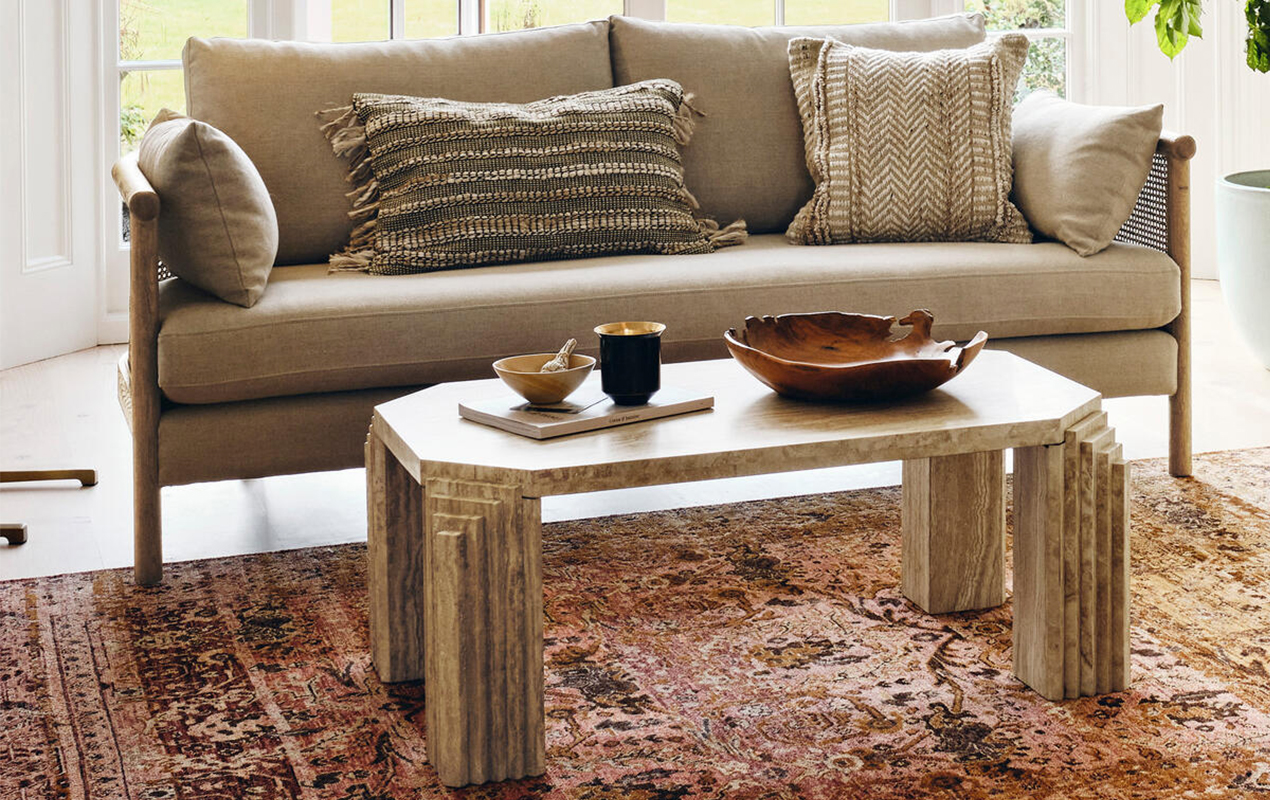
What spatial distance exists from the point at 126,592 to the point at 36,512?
1.82ft

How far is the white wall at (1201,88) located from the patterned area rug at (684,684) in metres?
2.60

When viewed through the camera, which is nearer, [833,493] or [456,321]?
[456,321]

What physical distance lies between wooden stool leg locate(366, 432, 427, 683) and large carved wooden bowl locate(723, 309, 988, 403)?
0.48 meters

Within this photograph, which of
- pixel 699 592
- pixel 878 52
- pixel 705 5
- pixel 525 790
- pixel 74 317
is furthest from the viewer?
pixel 705 5

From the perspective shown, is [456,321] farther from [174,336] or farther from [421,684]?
[421,684]

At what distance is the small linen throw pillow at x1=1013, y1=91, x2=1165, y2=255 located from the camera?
280cm

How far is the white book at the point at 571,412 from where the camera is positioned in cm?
172

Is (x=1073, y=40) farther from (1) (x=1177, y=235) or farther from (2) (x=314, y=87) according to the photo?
(2) (x=314, y=87)

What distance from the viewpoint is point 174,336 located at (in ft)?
7.60

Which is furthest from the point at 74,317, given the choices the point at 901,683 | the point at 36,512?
the point at 901,683

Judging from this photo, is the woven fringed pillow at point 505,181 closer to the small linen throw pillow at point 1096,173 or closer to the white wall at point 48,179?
the small linen throw pillow at point 1096,173

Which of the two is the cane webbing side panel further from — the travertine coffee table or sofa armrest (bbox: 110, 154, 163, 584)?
sofa armrest (bbox: 110, 154, 163, 584)

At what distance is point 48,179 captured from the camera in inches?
161

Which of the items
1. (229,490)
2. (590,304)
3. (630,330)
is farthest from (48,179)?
(630,330)
